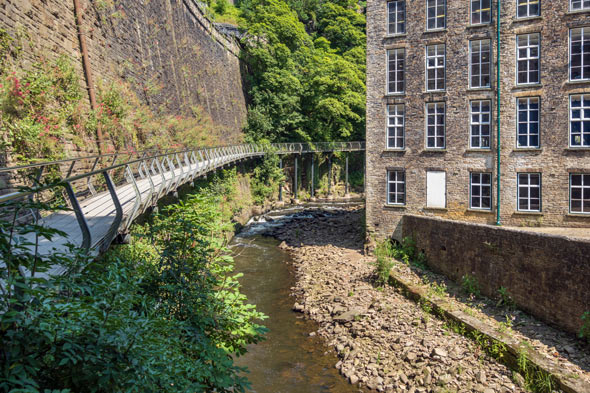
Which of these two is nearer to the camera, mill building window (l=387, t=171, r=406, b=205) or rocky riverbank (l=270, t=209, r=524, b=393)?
rocky riverbank (l=270, t=209, r=524, b=393)

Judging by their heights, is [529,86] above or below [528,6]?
below

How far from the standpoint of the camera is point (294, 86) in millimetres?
38719

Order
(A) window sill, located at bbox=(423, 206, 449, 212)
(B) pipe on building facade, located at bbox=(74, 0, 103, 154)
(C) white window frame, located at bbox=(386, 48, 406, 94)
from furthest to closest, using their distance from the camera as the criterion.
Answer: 1. (C) white window frame, located at bbox=(386, 48, 406, 94)
2. (A) window sill, located at bbox=(423, 206, 449, 212)
3. (B) pipe on building facade, located at bbox=(74, 0, 103, 154)

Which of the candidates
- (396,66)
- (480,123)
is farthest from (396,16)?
(480,123)

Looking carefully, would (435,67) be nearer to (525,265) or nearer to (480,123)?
(480,123)

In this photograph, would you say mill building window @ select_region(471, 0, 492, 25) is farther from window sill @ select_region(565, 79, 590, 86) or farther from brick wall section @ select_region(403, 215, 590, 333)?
brick wall section @ select_region(403, 215, 590, 333)

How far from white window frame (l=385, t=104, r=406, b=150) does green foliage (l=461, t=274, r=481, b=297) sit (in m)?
6.91

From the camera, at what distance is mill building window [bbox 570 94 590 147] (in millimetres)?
15477

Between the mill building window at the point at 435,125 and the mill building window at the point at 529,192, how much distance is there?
3354 mm

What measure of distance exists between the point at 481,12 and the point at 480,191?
718 cm

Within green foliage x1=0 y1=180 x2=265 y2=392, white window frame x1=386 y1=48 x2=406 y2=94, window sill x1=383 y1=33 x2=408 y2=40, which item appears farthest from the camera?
white window frame x1=386 y1=48 x2=406 y2=94

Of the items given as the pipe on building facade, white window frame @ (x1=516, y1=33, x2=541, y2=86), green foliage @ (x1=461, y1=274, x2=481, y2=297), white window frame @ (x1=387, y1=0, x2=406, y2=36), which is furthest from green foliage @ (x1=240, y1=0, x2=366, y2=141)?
green foliage @ (x1=461, y1=274, x2=481, y2=297)

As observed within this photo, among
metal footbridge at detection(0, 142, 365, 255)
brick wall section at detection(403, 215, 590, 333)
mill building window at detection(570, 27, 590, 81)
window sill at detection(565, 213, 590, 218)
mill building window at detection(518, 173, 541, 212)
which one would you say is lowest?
brick wall section at detection(403, 215, 590, 333)

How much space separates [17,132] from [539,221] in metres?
17.2
